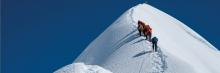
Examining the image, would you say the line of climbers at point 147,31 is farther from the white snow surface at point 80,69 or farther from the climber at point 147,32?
the white snow surface at point 80,69

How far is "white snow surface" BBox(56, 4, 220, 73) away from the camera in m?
62.7

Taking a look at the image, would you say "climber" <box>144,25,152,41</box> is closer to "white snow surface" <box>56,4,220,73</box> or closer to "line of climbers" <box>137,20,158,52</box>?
"line of climbers" <box>137,20,158,52</box>

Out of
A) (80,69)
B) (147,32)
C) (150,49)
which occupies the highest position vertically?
(147,32)

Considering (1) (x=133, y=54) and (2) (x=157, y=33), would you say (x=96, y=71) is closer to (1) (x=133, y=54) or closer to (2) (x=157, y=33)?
(1) (x=133, y=54)

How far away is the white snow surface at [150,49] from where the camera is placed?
62.7 metres

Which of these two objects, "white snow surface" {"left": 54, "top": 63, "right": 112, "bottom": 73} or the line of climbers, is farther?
the line of climbers

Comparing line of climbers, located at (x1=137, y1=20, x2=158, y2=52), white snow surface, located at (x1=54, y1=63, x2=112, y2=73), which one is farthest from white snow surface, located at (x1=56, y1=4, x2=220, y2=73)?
white snow surface, located at (x1=54, y1=63, x2=112, y2=73)

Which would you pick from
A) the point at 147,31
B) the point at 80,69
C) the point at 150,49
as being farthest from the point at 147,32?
the point at 80,69

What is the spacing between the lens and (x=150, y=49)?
211 ft

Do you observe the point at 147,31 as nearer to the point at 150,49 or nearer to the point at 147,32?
the point at 147,32

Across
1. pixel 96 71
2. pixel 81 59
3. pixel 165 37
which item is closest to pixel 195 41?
pixel 165 37

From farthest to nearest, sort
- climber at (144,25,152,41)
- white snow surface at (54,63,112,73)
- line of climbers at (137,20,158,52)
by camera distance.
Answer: climber at (144,25,152,41)
line of climbers at (137,20,158,52)
white snow surface at (54,63,112,73)

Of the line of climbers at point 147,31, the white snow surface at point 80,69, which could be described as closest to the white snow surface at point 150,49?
the line of climbers at point 147,31

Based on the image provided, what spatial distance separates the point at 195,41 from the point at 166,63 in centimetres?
1760
